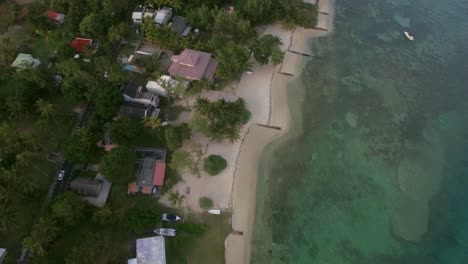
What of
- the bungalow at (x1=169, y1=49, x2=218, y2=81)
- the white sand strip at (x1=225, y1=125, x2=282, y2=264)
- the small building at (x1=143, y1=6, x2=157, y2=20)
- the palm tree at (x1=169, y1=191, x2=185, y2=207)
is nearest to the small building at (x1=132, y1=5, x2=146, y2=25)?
the small building at (x1=143, y1=6, x2=157, y2=20)

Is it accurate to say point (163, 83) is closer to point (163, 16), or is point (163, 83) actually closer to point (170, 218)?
point (163, 16)

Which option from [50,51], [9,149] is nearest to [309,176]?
[9,149]

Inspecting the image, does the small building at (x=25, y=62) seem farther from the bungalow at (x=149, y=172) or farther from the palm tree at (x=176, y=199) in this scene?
the palm tree at (x=176, y=199)

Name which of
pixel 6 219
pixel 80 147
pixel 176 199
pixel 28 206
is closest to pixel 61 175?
pixel 80 147

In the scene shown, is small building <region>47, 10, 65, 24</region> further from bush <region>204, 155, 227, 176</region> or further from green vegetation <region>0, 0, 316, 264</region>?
bush <region>204, 155, 227, 176</region>

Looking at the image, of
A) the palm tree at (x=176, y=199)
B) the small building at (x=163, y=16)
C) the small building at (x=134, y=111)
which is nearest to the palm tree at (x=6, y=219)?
the palm tree at (x=176, y=199)

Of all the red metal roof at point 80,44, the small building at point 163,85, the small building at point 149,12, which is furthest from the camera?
the small building at point 149,12

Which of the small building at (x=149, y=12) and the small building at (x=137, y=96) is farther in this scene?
the small building at (x=149, y=12)
